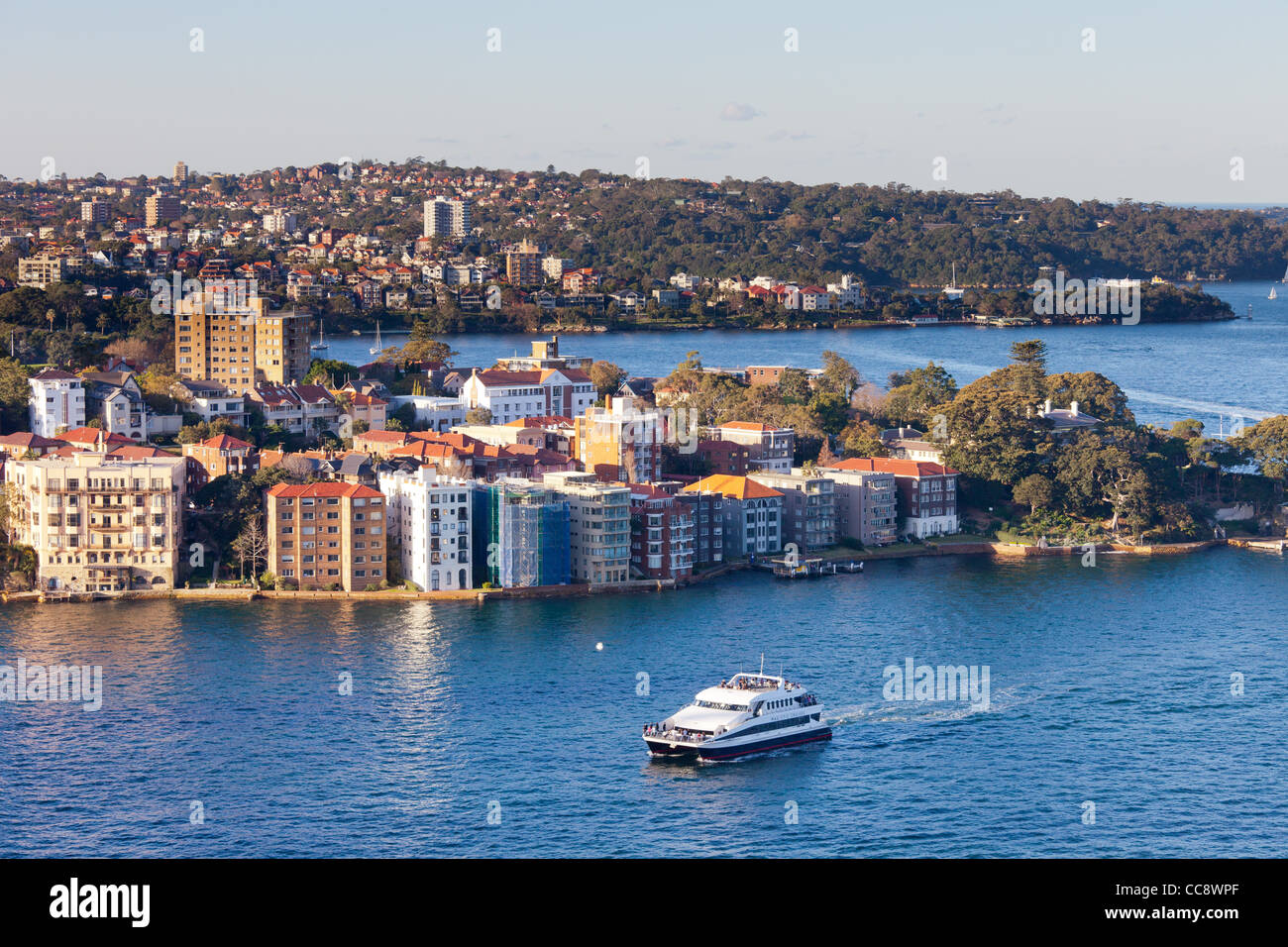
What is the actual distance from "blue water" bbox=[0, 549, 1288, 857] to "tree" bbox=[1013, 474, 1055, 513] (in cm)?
323

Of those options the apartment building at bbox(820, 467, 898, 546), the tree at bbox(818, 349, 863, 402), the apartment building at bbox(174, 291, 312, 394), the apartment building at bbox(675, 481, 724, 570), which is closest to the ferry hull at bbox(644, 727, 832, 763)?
→ the apartment building at bbox(675, 481, 724, 570)

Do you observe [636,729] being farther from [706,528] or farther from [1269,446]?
[1269,446]

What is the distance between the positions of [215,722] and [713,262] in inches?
2481

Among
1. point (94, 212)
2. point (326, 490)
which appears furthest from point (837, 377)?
point (94, 212)

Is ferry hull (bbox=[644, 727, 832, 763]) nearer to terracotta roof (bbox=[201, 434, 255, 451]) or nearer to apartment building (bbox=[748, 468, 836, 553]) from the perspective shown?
apartment building (bbox=[748, 468, 836, 553])

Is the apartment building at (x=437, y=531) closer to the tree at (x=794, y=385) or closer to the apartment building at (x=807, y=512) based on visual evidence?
the apartment building at (x=807, y=512)

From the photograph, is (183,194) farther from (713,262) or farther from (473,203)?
(713,262)

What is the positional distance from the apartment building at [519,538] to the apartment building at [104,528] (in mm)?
3505

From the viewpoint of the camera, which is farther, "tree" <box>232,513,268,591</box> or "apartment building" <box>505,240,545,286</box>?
"apartment building" <box>505,240,545,286</box>

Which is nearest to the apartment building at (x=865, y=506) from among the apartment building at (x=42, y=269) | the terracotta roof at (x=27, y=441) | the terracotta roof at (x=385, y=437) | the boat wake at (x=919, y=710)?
the terracotta roof at (x=385, y=437)

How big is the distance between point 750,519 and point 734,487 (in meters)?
0.50

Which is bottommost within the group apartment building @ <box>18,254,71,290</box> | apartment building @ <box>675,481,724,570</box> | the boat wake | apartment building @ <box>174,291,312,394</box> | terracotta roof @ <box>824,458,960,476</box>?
the boat wake

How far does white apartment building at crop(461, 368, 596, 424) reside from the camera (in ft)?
90.5

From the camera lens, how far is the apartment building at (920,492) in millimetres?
22328
